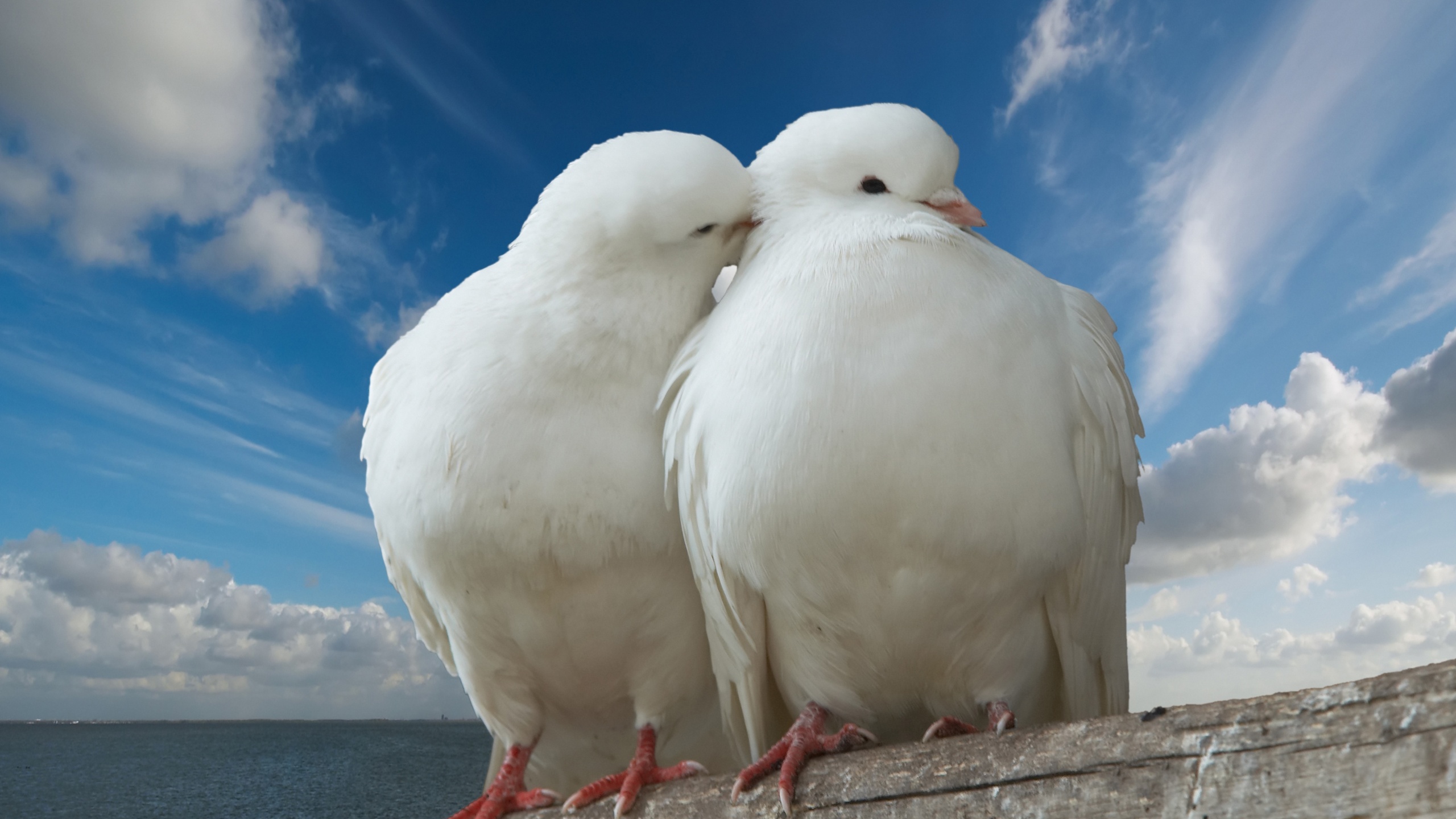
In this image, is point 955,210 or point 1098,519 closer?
point 1098,519

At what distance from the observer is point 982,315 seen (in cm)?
216

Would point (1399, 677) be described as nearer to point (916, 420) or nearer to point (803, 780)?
point (916, 420)

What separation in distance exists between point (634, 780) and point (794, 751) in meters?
0.51

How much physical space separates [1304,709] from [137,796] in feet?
291

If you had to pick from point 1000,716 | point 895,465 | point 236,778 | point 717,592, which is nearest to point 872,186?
point 895,465

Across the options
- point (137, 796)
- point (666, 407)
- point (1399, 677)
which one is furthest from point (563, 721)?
point (137, 796)

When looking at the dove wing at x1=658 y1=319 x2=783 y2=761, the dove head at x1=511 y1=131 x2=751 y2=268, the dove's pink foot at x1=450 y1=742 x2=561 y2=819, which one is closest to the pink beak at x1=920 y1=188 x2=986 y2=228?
the dove head at x1=511 y1=131 x2=751 y2=268

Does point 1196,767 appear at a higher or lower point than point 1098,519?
lower

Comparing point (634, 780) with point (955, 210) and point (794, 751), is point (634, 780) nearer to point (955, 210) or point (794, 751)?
point (794, 751)

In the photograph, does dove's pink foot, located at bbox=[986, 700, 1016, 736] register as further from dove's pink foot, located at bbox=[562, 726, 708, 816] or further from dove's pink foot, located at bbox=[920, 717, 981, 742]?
dove's pink foot, located at bbox=[562, 726, 708, 816]

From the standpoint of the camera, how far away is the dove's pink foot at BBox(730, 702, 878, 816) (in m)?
1.95

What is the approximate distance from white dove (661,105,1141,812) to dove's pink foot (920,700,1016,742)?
0.01m

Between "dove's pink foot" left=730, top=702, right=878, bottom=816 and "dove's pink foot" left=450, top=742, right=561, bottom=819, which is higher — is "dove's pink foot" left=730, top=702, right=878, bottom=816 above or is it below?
above

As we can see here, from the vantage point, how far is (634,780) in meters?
2.30
